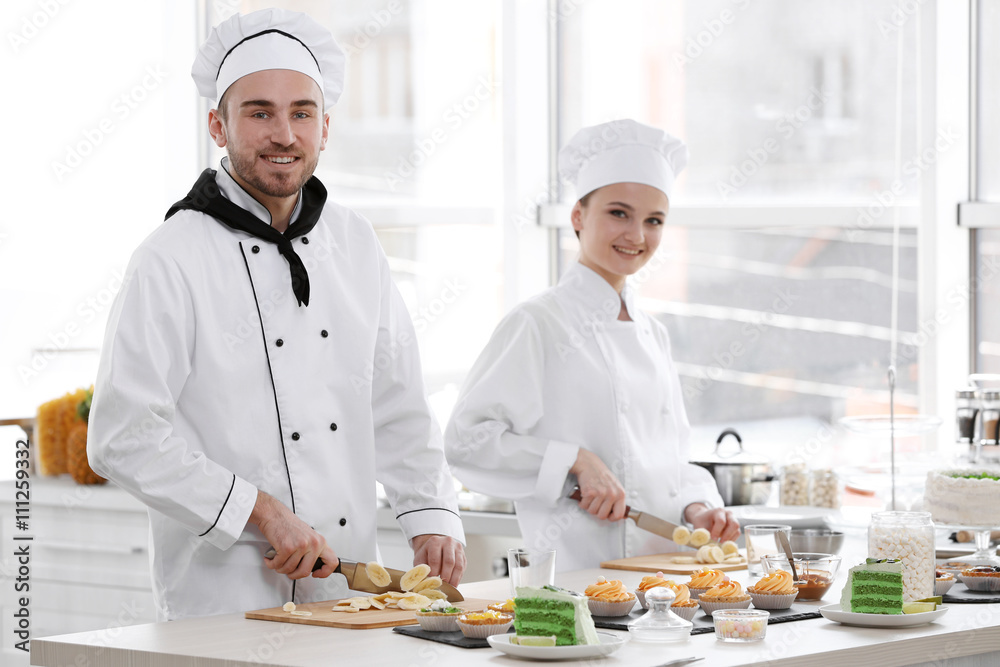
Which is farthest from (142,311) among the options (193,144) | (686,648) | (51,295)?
(193,144)

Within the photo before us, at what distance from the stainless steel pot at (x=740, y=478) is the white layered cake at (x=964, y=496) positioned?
Result: 726 millimetres

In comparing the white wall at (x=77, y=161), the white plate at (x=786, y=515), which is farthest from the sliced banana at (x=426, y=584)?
the white wall at (x=77, y=161)

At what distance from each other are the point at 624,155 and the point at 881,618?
4.05 feet

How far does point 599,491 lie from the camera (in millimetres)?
2309

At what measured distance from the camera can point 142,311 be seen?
1.85 m

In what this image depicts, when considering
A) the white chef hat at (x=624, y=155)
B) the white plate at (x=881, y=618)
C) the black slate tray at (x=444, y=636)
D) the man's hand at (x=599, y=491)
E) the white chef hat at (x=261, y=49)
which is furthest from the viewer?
the white chef hat at (x=624, y=155)

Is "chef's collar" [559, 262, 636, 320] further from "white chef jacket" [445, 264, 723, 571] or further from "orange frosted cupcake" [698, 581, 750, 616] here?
"orange frosted cupcake" [698, 581, 750, 616]

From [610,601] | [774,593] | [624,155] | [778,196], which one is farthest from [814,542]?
[778,196]

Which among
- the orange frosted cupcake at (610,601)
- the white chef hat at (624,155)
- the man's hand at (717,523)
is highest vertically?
the white chef hat at (624,155)

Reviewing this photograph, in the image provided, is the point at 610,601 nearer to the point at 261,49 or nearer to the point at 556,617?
the point at 556,617

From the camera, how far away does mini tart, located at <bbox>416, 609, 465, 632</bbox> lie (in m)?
1.58

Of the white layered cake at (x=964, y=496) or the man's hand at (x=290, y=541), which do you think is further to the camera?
the white layered cake at (x=964, y=496)

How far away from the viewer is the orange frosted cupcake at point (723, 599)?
1.71 m

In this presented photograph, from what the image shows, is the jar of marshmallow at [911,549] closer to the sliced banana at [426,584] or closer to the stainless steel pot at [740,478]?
the sliced banana at [426,584]
